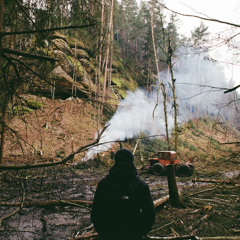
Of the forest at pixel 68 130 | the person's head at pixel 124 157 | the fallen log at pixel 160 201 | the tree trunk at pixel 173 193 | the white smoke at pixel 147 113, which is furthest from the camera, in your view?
the white smoke at pixel 147 113

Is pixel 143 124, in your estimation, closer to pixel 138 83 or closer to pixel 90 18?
pixel 138 83

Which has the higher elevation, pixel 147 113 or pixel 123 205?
pixel 147 113

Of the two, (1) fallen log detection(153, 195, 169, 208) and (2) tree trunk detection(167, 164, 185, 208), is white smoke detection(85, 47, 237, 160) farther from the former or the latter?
(1) fallen log detection(153, 195, 169, 208)

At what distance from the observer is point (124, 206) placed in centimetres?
215

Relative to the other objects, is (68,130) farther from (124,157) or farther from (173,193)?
(173,193)

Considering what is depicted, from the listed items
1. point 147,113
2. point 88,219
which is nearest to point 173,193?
point 88,219

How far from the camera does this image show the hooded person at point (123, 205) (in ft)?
7.11

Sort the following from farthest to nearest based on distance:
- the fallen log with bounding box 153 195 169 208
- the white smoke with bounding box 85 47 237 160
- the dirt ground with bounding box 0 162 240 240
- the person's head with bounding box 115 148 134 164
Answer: the white smoke with bounding box 85 47 237 160 < the fallen log with bounding box 153 195 169 208 < the dirt ground with bounding box 0 162 240 240 < the person's head with bounding box 115 148 134 164

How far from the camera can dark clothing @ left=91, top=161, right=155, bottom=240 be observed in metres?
2.16

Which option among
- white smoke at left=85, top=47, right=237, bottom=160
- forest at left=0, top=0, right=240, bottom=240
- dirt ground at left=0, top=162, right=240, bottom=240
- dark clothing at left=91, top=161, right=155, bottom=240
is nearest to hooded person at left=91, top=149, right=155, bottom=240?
dark clothing at left=91, top=161, right=155, bottom=240

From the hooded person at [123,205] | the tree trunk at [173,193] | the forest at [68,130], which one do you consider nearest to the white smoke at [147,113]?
the forest at [68,130]

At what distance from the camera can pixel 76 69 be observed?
2.36 meters

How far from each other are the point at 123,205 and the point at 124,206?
2 centimetres

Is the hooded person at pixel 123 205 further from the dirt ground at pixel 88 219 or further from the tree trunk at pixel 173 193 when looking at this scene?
the tree trunk at pixel 173 193
